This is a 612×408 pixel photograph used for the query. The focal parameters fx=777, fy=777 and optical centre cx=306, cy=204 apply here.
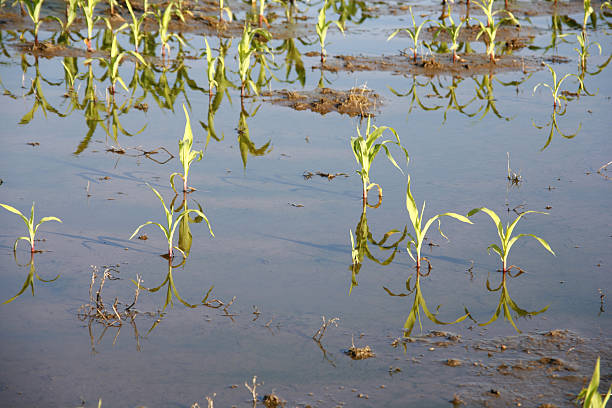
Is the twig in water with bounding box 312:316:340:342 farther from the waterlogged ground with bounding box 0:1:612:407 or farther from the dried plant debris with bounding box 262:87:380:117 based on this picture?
the dried plant debris with bounding box 262:87:380:117

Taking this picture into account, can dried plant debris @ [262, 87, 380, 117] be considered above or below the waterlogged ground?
above

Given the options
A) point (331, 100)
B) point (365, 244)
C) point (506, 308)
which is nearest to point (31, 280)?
point (365, 244)

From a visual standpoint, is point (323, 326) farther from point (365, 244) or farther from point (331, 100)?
point (331, 100)

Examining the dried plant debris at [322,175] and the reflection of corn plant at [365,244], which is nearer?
the reflection of corn plant at [365,244]

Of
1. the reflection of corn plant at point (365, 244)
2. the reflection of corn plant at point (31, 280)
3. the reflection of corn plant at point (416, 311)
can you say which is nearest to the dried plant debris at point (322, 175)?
the reflection of corn plant at point (365, 244)

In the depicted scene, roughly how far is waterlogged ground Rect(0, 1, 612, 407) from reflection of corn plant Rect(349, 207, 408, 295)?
4 cm

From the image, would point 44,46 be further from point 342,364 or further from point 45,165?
point 342,364

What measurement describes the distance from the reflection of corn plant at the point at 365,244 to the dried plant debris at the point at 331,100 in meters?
3.40

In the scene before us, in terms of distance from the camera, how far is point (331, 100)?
10695 millimetres

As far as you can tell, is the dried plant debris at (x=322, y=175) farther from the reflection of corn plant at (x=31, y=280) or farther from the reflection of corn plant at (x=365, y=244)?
the reflection of corn plant at (x=31, y=280)

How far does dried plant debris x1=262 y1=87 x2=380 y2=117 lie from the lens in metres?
10.4

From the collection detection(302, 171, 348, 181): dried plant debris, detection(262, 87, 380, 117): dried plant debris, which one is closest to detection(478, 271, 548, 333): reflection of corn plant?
detection(302, 171, 348, 181): dried plant debris

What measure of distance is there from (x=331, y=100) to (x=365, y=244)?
4.42 m

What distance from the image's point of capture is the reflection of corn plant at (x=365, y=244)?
6.25 meters
